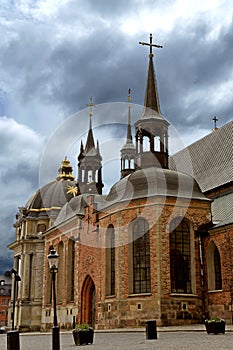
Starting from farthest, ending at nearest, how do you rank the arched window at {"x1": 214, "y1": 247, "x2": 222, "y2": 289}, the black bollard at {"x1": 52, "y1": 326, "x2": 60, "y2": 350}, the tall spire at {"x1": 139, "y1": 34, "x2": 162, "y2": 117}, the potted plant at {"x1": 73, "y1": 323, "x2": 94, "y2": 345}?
the tall spire at {"x1": 139, "y1": 34, "x2": 162, "y2": 117} < the arched window at {"x1": 214, "y1": 247, "x2": 222, "y2": 289} < the potted plant at {"x1": 73, "y1": 323, "x2": 94, "y2": 345} < the black bollard at {"x1": 52, "y1": 326, "x2": 60, "y2": 350}

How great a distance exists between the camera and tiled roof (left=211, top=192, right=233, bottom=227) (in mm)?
30828

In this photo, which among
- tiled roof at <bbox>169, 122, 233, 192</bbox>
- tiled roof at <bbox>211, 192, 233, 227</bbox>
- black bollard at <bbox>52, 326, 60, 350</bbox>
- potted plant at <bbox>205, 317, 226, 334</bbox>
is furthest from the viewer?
tiled roof at <bbox>169, 122, 233, 192</bbox>

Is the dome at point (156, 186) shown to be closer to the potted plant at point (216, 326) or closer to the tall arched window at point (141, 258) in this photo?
the tall arched window at point (141, 258)

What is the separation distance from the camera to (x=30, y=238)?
195 feet

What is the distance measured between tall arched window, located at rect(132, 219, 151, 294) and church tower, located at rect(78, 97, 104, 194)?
72.9ft

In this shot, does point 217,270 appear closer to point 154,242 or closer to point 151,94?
point 154,242

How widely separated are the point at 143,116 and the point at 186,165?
20.6 feet

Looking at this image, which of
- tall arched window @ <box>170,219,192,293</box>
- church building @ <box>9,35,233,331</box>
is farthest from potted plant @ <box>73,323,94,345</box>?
tall arched window @ <box>170,219,192,293</box>

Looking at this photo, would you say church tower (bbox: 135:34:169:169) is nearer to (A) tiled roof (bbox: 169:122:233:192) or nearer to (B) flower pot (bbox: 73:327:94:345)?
(A) tiled roof (bbox: 169:122:233:192)

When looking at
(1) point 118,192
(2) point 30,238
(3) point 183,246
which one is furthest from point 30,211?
(3) point 183,246

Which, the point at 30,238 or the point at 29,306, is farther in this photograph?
the point at 30,238

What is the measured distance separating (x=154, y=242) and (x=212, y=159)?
10.7m

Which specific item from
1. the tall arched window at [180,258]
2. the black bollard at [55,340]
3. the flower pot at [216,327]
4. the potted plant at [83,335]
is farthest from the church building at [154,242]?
the black bollard at [55,340]

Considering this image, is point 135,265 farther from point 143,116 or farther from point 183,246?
point 143,116
